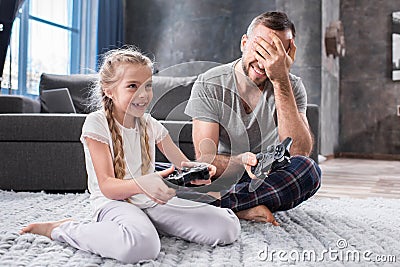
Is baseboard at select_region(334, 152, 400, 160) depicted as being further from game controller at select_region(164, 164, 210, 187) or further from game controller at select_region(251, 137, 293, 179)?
game controller at select_region(164, 164, 210, 187)

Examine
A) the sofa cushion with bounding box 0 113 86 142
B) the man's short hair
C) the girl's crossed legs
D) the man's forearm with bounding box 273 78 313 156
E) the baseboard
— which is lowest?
the baseboard

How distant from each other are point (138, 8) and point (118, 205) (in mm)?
4957

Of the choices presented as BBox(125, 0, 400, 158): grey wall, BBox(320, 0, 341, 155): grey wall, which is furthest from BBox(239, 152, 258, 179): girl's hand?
BBox(125, 0, 400, 158): grey wall

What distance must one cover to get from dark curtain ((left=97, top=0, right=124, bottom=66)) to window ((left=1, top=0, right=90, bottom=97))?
23cm

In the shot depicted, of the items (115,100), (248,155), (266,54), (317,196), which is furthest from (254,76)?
(317,196)

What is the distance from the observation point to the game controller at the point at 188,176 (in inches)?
39.9

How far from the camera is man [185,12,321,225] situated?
1.34 metres

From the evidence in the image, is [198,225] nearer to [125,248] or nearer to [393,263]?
[125,248]

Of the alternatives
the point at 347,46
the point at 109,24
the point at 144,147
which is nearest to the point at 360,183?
the point at 144,147

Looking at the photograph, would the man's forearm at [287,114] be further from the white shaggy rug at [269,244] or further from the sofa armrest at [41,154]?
the sofa armrest at [41,154]

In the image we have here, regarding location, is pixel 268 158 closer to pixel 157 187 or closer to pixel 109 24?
pixel 157 187

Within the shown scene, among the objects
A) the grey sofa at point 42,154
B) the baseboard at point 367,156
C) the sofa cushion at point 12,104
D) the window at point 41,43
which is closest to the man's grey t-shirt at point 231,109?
the grey sofa at point 42,154

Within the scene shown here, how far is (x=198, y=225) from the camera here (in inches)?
49.7

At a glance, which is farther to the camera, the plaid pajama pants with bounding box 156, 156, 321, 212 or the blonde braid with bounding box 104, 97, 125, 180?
the plaid pajama pants with bounding box 156, 156, 321, 212
